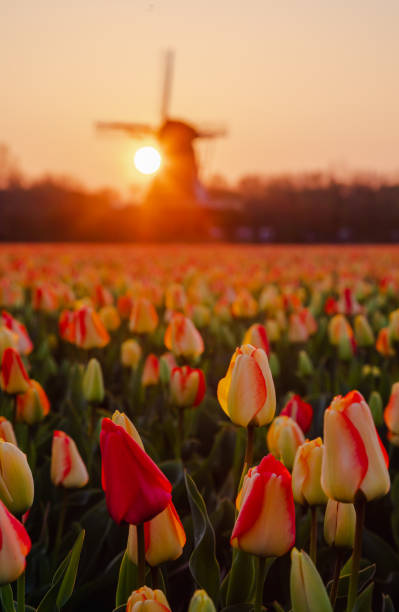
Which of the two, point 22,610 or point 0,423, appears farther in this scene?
point 0,423

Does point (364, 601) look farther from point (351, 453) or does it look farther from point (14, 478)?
point (14, 478)

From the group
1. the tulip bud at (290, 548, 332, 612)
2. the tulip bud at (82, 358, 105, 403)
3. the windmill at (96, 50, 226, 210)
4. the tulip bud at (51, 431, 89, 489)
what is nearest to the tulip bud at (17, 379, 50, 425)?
the tulip bud at (82, 358, 105, 403)

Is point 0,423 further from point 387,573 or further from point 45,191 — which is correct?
point 45,191

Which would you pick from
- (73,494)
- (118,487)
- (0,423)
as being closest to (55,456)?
(0,423)

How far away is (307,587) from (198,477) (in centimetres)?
120

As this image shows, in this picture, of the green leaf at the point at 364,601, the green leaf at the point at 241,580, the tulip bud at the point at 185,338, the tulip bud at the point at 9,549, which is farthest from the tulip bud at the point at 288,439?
the tulip bud at the point at 185,338

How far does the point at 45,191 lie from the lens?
68.5 metres

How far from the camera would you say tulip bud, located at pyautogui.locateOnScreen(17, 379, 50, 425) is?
1.92 m

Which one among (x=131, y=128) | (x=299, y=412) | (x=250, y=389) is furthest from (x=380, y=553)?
(x=131, y=128)

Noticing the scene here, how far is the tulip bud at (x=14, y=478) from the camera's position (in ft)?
3.43

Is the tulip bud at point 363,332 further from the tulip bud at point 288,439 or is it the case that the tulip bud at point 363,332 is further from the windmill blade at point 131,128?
the windmill blade at point 131,128

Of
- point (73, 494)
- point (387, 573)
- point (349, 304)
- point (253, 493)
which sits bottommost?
point (387, 573)

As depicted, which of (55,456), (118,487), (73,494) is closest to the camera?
(118,487)

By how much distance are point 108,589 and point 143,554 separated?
2.01ft
